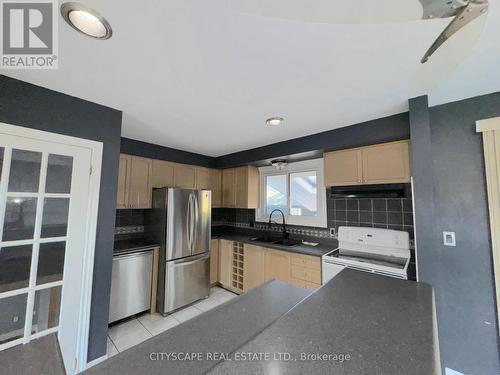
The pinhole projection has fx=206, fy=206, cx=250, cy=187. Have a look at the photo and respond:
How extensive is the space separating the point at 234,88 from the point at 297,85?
0.46 metres

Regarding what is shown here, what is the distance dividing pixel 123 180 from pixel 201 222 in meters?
1.17

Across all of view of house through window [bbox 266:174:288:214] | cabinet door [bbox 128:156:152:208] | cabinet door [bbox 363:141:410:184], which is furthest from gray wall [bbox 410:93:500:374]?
cabinet door [bbox 128:156:152:208]

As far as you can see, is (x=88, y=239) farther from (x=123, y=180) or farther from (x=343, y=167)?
(x=343, y=167)

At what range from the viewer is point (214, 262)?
348 cm

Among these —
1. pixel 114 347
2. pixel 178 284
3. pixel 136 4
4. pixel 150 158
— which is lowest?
pixel 114 347

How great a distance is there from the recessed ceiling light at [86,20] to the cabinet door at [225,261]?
294 centimetres

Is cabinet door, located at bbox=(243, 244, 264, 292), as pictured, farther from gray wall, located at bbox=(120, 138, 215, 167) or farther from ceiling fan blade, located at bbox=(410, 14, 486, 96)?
ceiling fan blade, located at bbox=(410, 14, 486, 96)

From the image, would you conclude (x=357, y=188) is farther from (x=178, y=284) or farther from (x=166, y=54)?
(x=178, y=284)

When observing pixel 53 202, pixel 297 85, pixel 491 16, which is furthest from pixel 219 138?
pixel 491 16

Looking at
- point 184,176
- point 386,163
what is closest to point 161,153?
point 184,176

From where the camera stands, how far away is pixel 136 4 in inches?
34.6

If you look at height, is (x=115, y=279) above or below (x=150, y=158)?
below

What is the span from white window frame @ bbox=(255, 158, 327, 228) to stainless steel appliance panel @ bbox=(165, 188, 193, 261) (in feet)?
4.32

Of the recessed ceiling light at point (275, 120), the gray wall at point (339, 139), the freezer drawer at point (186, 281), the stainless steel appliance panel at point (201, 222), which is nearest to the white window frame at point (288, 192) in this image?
the gray wall at point (339, 139)
